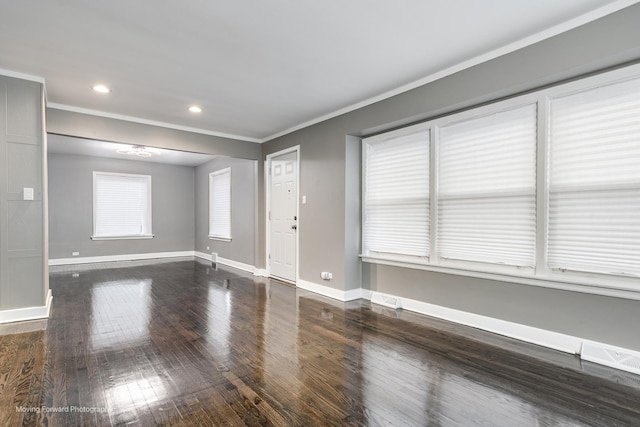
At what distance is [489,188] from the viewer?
3105mm

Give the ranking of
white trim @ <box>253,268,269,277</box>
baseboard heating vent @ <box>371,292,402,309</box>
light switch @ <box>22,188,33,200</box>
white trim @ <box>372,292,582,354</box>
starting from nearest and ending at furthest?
white trim @ <box>372,292,582,354</box> < light switch @ <box>22,188,33,200</box> < baseboard heating vent @ <box>371,292,402,309</box> < white trim @ <box>253,268,269,277</box>

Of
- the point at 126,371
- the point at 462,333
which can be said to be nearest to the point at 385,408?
the point at 462,333

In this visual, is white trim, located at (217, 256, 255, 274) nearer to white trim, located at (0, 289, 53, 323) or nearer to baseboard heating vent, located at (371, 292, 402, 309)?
baseboard heating vent, located at (371, 292, 402, 309)

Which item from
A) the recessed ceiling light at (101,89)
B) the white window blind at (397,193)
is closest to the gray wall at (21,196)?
the recessed ceiling light at (101,89)

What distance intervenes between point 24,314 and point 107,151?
469 cm

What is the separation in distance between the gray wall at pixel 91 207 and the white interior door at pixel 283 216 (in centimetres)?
421

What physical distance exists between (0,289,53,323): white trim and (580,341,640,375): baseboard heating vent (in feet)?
16.6

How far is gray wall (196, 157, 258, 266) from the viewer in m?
6.34

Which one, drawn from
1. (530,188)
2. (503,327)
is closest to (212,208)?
(503,327)

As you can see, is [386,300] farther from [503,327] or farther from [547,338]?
[547,338]

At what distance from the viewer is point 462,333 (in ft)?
9.93

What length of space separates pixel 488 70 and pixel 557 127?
2.47ft

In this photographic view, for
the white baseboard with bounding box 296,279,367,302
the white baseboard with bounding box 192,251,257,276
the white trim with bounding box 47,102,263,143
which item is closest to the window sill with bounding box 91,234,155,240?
the white baseboard with bounding box 192,251,257,276

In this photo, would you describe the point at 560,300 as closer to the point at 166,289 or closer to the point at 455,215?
the point at 455,215
